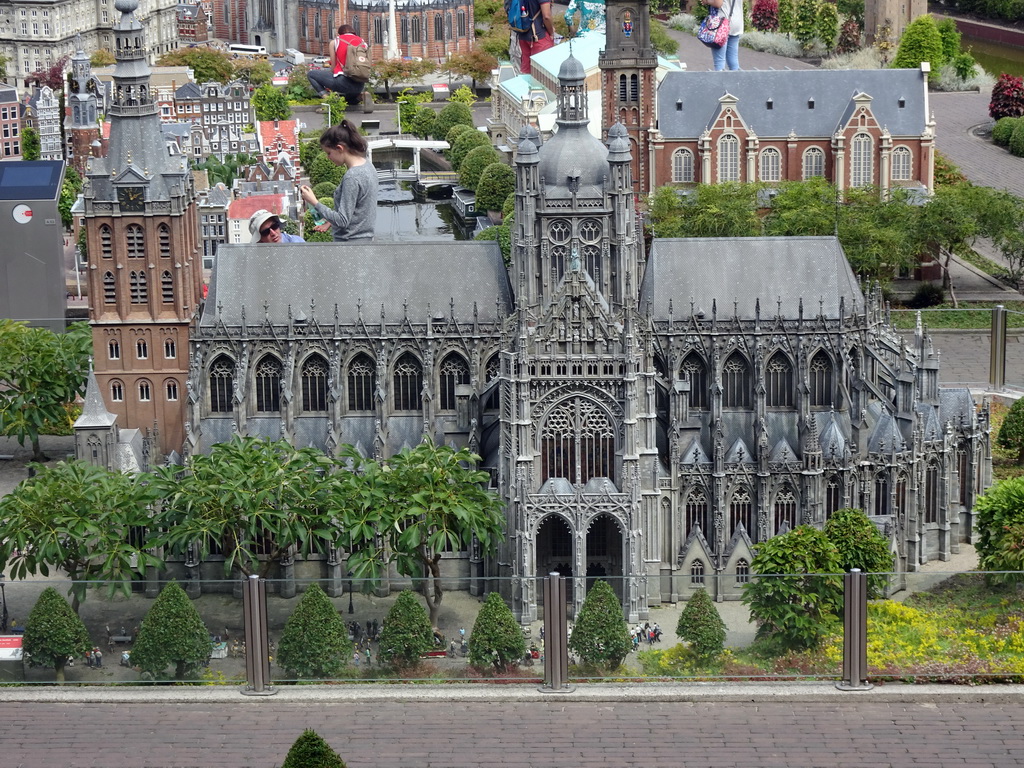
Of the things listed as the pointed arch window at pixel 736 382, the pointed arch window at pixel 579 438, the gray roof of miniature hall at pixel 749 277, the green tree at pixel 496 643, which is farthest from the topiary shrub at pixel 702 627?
the gray roof of miniature hall at pixel 749 277

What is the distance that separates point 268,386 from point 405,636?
36.3 meters

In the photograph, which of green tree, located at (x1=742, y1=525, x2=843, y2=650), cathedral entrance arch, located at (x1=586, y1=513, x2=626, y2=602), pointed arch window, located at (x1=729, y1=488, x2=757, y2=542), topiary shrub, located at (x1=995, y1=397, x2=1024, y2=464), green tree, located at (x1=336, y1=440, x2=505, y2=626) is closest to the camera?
green tree, located at (x1=742, y1=525, x2=843, y2=650)

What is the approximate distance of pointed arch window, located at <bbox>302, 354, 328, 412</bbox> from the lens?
148500mm

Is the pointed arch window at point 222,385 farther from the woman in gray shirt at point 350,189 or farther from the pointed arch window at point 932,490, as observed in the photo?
the pointed arch window at point 932,490

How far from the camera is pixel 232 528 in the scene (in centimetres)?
13388

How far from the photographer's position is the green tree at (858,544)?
436ft

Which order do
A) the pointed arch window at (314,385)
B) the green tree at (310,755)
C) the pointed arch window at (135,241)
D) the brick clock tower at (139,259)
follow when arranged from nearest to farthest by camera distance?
the green tree at (310,755) → the brick clock tower at (139,259) → the pointed arch window at (135,241) → the pointed arch window at (314,385)

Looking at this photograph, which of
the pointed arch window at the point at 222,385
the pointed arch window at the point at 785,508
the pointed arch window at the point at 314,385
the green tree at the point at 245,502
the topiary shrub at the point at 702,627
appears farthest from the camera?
the pointed arch window at the point at 314,385

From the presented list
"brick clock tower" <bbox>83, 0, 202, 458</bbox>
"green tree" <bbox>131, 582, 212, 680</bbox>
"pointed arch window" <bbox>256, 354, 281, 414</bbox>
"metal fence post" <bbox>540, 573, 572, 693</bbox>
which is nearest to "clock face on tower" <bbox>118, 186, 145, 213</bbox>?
"brick clock tower" <bbox>83, 0, 202, 458</bbox>

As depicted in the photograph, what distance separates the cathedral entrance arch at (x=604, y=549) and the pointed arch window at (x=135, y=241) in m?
34.5

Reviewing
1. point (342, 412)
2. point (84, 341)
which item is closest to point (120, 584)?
point (342, 412)

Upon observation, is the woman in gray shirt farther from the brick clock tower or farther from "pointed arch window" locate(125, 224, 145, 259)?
"pointed arch window" locate(125, 224, 145, 259)

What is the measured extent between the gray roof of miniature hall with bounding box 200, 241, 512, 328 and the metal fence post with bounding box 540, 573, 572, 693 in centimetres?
3680

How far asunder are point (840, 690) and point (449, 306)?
45023mm
